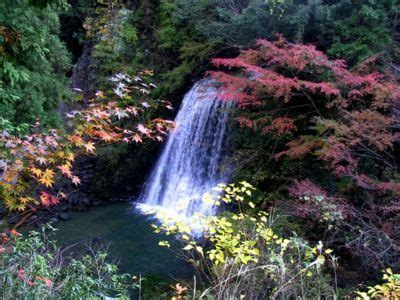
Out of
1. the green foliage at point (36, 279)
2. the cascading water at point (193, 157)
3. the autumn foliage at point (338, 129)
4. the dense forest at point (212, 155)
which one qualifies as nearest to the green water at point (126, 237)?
the dense forest at point (212, 155)

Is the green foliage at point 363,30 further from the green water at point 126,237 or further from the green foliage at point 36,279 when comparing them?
the green foliage at point 36,279

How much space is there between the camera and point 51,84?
9.01m

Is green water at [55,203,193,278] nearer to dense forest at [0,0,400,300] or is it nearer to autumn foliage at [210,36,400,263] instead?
dense forest at [0,0,400,300]

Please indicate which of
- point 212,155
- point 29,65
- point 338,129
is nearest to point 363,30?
point 338,129

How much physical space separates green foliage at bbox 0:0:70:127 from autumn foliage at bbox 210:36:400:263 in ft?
13.0

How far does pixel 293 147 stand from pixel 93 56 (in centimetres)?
894

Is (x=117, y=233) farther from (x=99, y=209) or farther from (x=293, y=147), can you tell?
(x=293, y=147)

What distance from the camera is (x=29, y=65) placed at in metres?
8.38

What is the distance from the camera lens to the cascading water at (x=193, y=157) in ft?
30.0

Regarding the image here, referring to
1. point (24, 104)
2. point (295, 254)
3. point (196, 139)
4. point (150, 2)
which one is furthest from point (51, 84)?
point (295, 254)

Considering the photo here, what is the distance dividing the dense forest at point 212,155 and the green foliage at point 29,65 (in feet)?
0.13

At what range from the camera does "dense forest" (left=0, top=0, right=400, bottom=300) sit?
11.4 feet

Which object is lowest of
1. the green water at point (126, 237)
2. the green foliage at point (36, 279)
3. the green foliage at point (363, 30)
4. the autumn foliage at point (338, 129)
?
the green water at point (126, 237)

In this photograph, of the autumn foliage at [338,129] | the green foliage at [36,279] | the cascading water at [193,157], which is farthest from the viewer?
the cascading water at [193,157]
